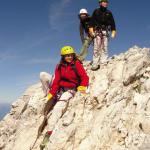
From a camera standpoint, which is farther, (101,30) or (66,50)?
(101,30)

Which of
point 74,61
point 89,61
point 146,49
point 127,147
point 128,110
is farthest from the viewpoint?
point 89,61

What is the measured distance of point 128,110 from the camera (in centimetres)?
1405

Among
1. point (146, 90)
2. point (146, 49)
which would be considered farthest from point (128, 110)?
point (146, 49)

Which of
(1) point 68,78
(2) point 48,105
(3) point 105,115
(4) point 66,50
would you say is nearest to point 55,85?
(1) point 68,78

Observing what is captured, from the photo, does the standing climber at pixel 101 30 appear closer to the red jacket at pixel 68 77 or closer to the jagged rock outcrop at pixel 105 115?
the jagged rock outcrop at pixel 105 115

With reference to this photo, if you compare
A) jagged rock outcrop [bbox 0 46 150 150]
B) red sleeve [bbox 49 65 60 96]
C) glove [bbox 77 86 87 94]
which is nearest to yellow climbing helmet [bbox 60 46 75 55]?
red sleeve [bbox 49 65 60 96]

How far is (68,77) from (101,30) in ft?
15.4

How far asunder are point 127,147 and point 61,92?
20.5 ft

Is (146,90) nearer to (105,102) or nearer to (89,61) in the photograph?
(105,102)

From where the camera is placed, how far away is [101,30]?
20375 mm

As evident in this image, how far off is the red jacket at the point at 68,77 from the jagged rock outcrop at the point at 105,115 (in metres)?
0.68

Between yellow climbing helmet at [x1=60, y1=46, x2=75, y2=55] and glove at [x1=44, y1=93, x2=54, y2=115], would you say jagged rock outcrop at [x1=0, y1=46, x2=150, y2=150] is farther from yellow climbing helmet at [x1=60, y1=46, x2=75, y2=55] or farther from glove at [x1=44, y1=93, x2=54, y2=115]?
yellow climbing helmet at [x1=60, y1=46, x2=75, y2=55]

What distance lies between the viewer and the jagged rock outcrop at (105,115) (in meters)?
13.3

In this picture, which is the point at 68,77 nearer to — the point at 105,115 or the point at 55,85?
the point at 55,85
